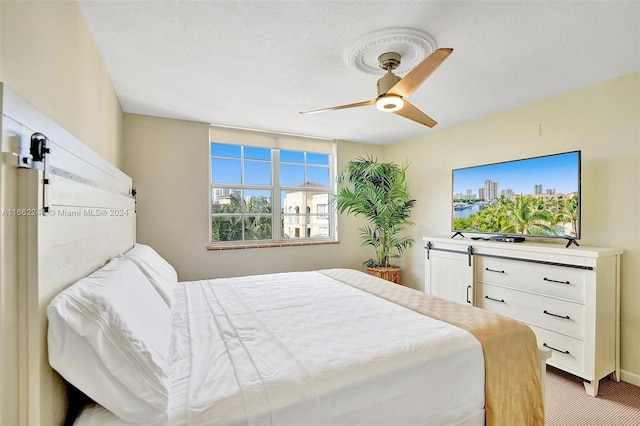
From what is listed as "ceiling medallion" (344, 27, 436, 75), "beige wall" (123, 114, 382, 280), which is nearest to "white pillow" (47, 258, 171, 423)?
"ceiling medallion" (344, 27, 436, 75)

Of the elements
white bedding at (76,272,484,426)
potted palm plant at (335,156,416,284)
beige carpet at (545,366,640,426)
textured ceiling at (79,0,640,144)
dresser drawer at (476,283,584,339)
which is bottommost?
beige carpet at (545,366,640,426)

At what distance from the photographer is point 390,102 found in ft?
6.06

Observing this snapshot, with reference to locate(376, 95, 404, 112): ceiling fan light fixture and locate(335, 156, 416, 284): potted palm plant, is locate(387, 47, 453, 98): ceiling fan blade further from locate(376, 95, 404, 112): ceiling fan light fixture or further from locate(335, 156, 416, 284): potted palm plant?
locate(335, 156, 416, 284): potted palm plant

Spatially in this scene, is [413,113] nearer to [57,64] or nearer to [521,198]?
[521,198]

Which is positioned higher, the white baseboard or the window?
the window

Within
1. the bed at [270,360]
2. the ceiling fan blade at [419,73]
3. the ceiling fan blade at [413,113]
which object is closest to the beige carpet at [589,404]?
the bed at [270,360]

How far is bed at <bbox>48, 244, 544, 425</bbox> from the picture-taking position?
0.86 metres

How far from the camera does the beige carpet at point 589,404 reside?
1852mm

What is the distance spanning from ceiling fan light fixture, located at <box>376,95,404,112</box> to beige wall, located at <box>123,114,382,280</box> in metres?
2.38

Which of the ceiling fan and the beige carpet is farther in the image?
the beige carpet

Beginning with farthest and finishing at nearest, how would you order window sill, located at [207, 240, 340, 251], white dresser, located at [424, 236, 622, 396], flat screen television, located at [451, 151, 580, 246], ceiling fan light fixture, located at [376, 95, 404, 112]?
window sill, located at [207, 240, 340, 251] < flat screen television, located at [451, 151, 580, 246] < white dresser, located at [424, 236, 622, 396] < ceiling fan light fixture, located at [376, 95, 404, 112]

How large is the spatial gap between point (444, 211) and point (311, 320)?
2.83 metres

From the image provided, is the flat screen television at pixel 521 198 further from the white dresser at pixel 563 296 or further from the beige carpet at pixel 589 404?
the beige carpet at pixel 589 404

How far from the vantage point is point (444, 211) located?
3.78m
